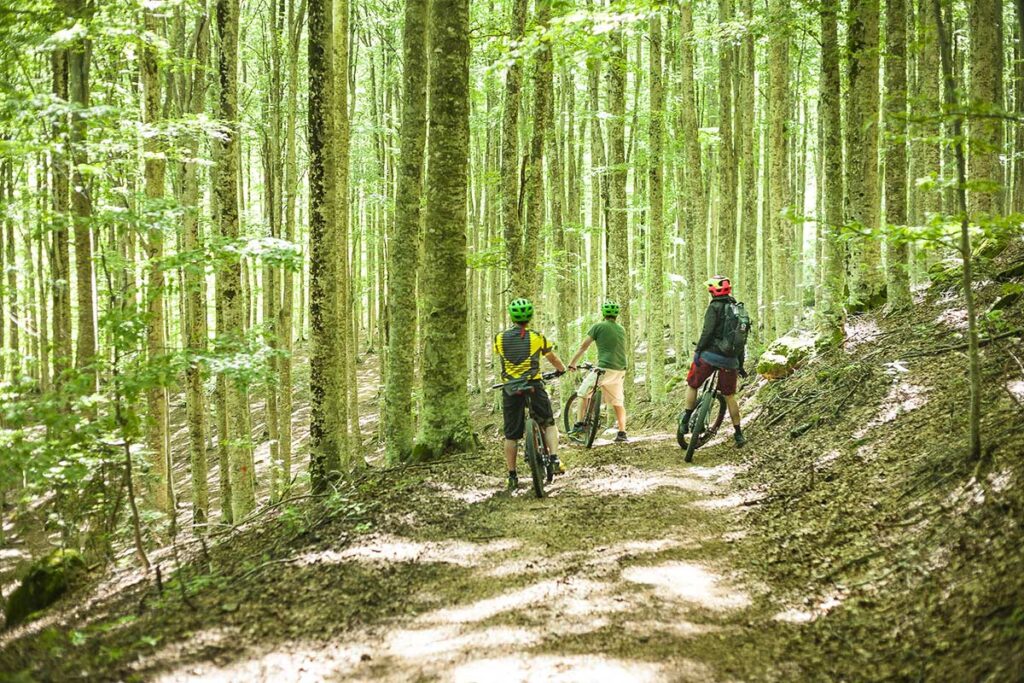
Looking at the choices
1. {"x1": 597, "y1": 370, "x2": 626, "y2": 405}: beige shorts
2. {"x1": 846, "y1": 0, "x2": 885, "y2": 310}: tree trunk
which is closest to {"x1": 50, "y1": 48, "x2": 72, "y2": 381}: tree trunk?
{"x1": 597, "y1": 370, "x2": 626, "y2": 405}: beige shorts

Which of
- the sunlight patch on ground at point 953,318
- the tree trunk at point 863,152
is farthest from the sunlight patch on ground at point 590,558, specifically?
the tree trunk at point 863,152

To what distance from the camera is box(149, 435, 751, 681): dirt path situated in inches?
141

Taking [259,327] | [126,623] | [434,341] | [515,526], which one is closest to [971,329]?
[515,526]

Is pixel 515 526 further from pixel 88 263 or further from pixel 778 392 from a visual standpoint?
pixel 88 263

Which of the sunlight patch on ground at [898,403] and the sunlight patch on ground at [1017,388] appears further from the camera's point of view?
the sunlight patch on ground at [898,403]

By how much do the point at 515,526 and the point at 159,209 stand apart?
4805 millimetres

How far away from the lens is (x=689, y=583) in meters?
4.51

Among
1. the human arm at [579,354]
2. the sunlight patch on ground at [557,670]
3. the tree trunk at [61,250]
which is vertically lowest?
the sunlight patch on ground at [557,670]

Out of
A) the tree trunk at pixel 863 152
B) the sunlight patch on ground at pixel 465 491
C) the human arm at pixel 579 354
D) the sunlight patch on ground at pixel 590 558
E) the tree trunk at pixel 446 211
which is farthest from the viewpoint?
the tree trunk at pixel 863 152

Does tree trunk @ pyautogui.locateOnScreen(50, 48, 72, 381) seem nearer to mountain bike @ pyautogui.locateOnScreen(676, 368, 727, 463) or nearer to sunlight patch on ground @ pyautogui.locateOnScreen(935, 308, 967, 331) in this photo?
mountain bike @ pyautogui.locateOnScreen(676, 368, 727, 463)

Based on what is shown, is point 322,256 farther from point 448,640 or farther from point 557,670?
point 557,670

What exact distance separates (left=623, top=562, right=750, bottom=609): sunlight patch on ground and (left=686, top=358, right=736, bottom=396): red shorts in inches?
155

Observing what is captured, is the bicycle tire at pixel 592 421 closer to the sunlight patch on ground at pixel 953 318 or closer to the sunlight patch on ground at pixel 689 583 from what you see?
the sunlight patch on ground at pixel 953 318

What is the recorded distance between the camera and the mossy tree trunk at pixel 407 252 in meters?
8.58
